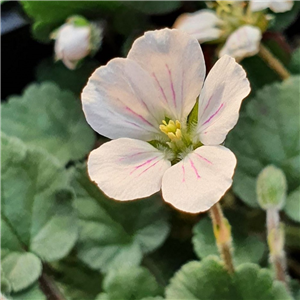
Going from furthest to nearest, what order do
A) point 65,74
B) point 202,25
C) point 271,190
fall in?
point 65,74, point 202,25, point 271,190

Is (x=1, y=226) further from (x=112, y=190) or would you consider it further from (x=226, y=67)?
(x=226, y=67)

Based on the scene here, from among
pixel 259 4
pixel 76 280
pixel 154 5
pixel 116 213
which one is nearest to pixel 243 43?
pixel 259 4

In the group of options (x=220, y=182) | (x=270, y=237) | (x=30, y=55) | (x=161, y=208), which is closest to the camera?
(x=220, y=182)

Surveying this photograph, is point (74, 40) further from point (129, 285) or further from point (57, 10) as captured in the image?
point (129, 285)

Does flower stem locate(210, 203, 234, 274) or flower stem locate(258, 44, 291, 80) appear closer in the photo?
flower stem locate(210, 203, 234, 274)

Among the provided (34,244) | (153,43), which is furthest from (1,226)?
(153,43)

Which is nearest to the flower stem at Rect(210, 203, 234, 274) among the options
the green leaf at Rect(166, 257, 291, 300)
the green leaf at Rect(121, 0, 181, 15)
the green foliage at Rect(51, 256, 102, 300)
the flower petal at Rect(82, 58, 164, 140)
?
the green leaf at Rect(166, 257, 291, 300)

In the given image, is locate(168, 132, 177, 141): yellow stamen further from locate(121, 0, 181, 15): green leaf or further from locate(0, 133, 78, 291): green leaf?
Answer: locate(121, 0, 181, 15): green leaf
